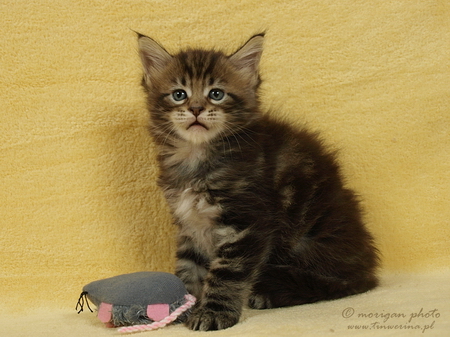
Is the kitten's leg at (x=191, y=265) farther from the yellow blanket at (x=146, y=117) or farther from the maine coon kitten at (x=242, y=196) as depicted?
the yellow blanket at (x=146, y=117)

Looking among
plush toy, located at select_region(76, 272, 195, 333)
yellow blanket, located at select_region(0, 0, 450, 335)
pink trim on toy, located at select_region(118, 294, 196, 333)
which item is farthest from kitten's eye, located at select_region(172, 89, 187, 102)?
pink trim on toy, located at select_region(118, 294, 196, 333)

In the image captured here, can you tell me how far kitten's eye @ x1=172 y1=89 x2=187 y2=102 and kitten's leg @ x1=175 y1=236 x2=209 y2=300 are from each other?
581 millimetres

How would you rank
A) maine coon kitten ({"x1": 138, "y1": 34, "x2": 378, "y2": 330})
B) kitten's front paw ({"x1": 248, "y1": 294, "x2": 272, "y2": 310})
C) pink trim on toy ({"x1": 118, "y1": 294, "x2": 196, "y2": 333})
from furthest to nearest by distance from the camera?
kitten's front paw ({"x1": 248, "y1": 294, "x2": 272, "y2": 310}) < maine coon kitten ({"x1": 138, "y1": 34, "x2": 378, "y2": 330}) < pink trim on toy ({"x1": 118, "y1": 294, "x2": 196, "y2": 333})

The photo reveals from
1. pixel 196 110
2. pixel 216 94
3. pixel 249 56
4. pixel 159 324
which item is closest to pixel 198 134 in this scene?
pixel 196 110

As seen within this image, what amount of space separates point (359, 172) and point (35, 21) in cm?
171

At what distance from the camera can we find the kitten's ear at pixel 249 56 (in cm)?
227

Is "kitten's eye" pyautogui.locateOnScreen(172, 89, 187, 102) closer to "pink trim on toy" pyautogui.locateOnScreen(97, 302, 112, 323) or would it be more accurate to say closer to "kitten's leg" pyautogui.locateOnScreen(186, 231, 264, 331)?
"kitten's leg" pyautogui.locateOnScreen(186, 231, 264, 331)

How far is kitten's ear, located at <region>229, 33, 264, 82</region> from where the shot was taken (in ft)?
7.43

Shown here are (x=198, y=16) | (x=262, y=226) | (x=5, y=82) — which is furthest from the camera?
(x=198, y=16)

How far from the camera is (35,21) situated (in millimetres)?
2545

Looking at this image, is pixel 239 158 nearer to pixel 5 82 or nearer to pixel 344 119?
pixel 344 119

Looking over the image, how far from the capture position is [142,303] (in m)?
1.91

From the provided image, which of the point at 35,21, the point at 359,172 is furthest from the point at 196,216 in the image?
the point at 35,21

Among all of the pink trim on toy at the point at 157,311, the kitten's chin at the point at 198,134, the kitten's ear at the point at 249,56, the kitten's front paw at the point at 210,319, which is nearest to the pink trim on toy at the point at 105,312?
the pink trim on toy at the point at 157,311
